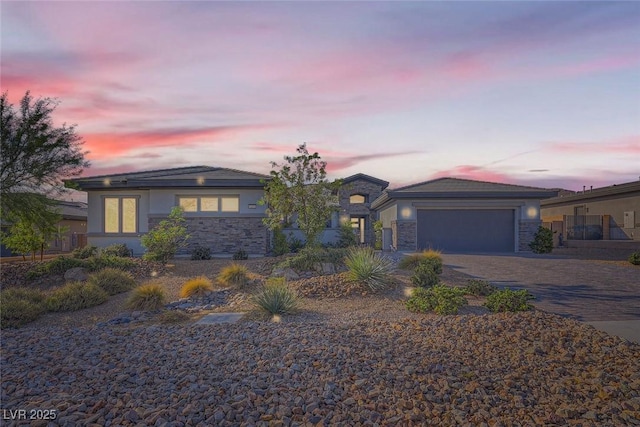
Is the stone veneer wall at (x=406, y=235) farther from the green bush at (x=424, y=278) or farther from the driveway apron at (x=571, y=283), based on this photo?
the green bush at (x=424, y=278)

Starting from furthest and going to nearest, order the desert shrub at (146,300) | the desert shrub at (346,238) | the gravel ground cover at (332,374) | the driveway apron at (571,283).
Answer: the desert shrub at (346,238), the desert shrub at (146,300), the driveway apron at (571,283), the gravel ground cover at (332,374)

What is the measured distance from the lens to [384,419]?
4.08 metres

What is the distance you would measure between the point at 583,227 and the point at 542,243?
8.27 metres

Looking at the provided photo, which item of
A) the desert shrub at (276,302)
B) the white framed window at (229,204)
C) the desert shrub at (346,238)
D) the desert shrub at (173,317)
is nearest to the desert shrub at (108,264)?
the white framed window at (229,204)

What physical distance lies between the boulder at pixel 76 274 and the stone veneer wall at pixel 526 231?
865 inches

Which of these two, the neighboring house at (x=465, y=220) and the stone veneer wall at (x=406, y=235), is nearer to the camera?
the neighboring house at (x=465, y=220)

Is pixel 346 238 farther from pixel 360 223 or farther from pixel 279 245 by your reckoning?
pixel 360 223

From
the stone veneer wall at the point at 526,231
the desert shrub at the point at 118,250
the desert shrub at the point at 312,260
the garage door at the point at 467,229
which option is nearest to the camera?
the desert shrub at the point at 312,260

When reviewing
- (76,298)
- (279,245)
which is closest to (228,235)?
(279,245)

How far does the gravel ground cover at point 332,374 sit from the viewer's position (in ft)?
13.6

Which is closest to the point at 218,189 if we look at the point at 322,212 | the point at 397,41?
the point at 322,212

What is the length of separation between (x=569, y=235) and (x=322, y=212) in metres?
23.2

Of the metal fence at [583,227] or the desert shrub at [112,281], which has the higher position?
the metal fence at [583,227]

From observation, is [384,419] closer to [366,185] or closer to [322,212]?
[322,212]
